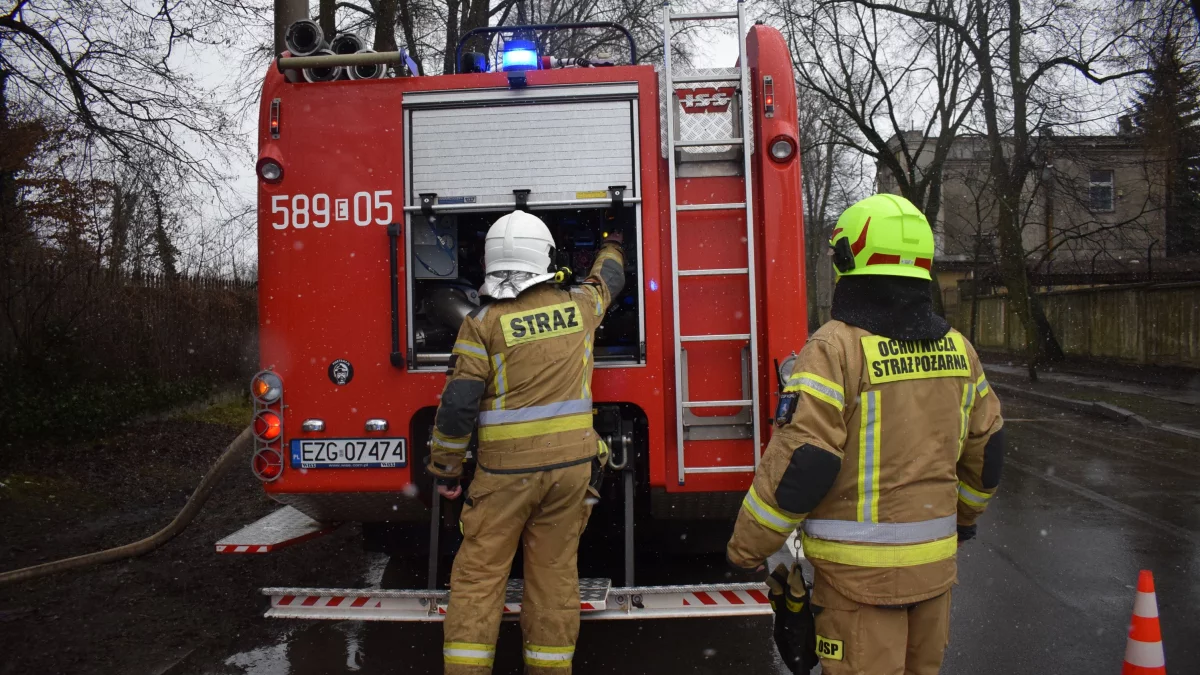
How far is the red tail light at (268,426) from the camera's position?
4148mm

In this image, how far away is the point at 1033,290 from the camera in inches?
908

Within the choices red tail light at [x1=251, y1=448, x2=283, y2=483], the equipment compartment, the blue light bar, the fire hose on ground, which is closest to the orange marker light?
red tail light at [x1=251, y1=448, x2=283, y2=483]

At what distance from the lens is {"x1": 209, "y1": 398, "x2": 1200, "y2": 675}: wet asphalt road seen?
166 inches

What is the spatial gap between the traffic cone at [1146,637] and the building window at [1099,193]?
2084 centimetres

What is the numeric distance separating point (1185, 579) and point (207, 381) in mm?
11455

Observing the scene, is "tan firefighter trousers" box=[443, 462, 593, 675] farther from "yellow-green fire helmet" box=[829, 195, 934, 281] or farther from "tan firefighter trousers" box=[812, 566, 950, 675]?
"yellow-green fire helmet" box=[829, 195, 934, 281]

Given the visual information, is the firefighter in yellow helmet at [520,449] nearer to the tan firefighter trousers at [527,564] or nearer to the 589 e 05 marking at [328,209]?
the tan firefighter trousers at [527,564]

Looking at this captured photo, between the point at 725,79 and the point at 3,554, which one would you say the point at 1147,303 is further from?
the point at 3,554

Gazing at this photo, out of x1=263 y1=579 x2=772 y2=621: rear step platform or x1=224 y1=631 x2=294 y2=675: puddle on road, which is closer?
x1=263 y1=579 x2=772 y2=621: rear step platform

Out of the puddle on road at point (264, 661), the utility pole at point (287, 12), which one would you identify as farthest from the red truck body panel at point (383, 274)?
the utility pole at point (287, 12)

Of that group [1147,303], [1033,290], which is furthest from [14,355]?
[1033,290]

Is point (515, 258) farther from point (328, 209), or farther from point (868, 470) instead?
point (868, 470)

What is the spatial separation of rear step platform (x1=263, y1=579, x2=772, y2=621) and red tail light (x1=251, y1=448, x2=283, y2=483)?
64 cm

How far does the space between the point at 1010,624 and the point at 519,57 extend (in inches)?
150
